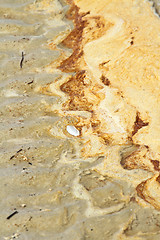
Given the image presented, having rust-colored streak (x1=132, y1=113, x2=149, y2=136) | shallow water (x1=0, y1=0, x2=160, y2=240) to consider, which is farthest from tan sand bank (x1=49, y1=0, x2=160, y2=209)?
A: shallow water (x1=0, y1=0, x2=160, y2=240)

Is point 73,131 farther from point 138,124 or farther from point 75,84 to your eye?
point 75,84

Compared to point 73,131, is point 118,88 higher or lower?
higher

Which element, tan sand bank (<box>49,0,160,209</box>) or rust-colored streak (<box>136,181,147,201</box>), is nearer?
rust-colored streak (<box>136,181,147,201</box>)

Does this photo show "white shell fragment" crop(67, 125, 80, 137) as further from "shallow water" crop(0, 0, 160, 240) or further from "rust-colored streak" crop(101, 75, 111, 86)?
"rust-colored streak" crop(101, 75, 111, 86)

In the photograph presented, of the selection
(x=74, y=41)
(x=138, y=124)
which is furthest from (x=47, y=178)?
(x=74, y=41)

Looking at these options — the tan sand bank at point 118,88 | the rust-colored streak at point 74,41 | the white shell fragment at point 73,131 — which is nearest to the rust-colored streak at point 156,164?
the tan sand bank at point 118,88

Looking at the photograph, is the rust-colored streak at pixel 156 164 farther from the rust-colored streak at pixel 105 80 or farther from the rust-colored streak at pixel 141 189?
the rust-colored streak at pixel 105 80

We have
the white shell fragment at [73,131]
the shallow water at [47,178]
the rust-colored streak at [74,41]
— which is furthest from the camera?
the rust-colored streak at [74,41]

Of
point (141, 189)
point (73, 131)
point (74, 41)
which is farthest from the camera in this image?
point (74, 41)
